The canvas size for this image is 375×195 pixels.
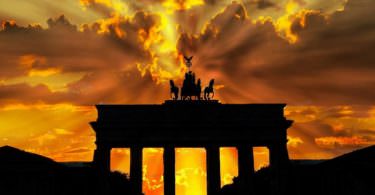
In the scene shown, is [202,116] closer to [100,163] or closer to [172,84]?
[172,84]

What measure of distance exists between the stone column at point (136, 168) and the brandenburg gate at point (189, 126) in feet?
0.35

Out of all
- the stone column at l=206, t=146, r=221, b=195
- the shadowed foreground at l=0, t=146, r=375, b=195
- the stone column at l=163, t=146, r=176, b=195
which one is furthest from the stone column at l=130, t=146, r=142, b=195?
the shadowed foreground at l=0, t=146, r=375, b=195

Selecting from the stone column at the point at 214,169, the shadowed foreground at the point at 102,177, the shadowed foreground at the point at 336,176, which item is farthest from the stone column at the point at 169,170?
the shadowed foreground at the point at 336,176

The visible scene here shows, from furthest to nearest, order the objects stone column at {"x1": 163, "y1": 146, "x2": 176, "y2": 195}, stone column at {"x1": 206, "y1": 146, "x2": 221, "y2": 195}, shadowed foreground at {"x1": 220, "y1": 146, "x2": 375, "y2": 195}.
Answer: stone column at {"x1": 206, "y1": 146, "x2": 221, "y2": 195} → stone column at {"x1": 163, "y1": 146, "x2": 176, "y2": 195} → shadowed foreground at {"x1": 220, "y1": 146, "x2": 375, "y2": 195}

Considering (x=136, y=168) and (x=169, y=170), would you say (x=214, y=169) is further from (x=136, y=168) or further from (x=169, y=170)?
(x=136, y=168)

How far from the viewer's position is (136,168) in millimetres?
68188

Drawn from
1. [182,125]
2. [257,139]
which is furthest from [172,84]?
[257,139]

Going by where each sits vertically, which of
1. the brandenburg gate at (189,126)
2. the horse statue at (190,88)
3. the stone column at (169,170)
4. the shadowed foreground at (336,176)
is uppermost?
the horse statue at (190,88)

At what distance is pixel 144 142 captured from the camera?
6656 cm

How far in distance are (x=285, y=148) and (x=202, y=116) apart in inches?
381

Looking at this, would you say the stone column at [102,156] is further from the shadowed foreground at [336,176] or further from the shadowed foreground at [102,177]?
the shadowed foreground at [336,176]

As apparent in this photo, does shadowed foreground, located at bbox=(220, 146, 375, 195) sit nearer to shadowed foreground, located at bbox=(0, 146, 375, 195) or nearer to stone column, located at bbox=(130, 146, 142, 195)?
shadowed foreground, located at bbox=(0, 146, 375, 195)

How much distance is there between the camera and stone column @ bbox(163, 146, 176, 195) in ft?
222

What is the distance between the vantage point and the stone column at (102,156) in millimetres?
66062
